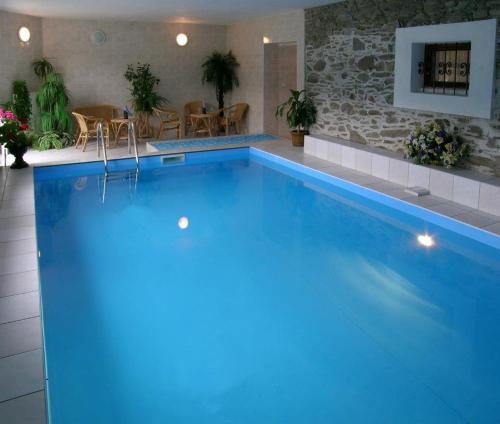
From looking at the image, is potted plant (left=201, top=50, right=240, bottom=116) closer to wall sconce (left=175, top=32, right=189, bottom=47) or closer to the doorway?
wall sconce (left=175, top=32, right=189, bottom=47)

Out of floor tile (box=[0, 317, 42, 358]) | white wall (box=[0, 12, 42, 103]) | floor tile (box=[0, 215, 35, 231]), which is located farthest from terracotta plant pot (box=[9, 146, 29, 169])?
floor tile (box=[0, 317, 42, 358])

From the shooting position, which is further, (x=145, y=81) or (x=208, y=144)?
(x=145, y=81)

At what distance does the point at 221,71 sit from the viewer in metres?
11.5

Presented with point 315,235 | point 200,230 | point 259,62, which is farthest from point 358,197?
point 259,62

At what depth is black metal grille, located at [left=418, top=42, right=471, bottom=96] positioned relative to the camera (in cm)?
629

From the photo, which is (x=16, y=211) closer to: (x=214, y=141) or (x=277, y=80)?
(x=214, y=141)

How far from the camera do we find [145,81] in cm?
1077

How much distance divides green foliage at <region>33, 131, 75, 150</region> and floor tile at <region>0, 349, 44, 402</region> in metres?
7.38

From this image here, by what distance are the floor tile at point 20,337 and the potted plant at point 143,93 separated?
26.3ft

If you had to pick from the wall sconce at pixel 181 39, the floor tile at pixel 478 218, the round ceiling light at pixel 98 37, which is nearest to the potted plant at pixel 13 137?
the round ceiling light at pixel 98 37

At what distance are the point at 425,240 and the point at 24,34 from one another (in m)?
8.06

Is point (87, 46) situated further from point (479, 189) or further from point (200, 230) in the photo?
point (479, 189)

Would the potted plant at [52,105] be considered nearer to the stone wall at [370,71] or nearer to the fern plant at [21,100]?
the fern plant at [21,100]

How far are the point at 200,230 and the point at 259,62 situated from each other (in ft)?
19.9
